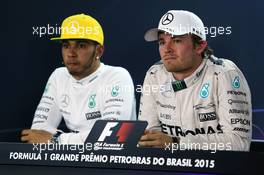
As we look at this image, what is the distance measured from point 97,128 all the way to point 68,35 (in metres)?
0.44

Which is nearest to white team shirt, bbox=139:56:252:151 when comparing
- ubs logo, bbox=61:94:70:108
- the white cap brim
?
the white cap brim

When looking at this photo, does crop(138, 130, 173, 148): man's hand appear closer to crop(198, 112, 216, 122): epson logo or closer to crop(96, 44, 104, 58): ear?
crop(198, 112, 216, 122): epson logo

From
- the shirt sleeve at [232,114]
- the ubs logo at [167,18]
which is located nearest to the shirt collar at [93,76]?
the ubs logo at [167,18]

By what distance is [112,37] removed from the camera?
9.70ft

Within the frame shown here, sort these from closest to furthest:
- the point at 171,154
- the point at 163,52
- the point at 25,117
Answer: the point at 171,154
the point at 163,52
the point at 25,117

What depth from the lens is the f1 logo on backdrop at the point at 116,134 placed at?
9.05 ft

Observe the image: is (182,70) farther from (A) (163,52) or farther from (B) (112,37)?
(B) (112,37)

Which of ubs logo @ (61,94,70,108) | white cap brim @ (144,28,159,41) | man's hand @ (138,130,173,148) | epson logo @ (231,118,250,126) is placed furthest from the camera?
ubs logo @ (61,94,70,108)

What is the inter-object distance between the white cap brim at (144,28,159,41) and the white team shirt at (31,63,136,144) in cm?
17

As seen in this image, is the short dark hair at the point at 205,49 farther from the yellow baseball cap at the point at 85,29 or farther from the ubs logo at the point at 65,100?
the ubs logo at the point at 65,100

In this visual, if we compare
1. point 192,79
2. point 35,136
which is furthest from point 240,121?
point 35,136

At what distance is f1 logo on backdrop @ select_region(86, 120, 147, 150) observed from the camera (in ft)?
9.05

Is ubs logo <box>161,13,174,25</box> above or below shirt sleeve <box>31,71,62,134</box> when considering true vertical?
above
